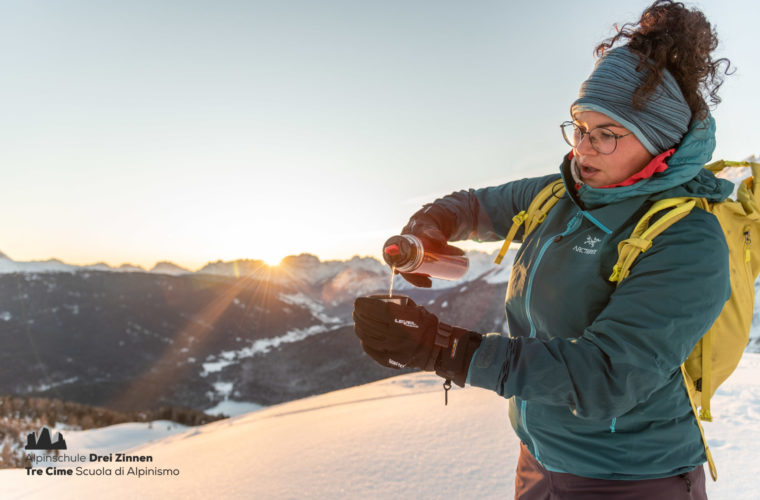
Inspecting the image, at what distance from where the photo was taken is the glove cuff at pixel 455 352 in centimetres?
122

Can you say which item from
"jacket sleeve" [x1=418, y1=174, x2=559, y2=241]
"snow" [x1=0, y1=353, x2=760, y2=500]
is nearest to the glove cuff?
"jacket sleeve" [x1=418, y1=174, x2=559, y2=241]

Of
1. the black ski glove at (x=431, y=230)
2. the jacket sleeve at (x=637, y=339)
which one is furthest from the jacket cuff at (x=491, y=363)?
the black ski glove at (x=431, y=230)

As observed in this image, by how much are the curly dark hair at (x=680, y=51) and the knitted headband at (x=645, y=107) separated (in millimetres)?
27

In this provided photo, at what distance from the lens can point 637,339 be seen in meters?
1.08

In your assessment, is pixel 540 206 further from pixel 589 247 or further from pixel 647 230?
pixel 647 230

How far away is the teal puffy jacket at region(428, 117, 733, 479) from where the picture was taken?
42.9 inches

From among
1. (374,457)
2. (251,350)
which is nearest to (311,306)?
(251,350)

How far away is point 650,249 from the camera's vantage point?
3.82ft

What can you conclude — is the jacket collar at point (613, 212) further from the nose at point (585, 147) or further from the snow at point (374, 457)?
the snow at point (374, 457)

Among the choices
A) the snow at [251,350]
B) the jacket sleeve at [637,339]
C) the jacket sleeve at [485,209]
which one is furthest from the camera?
the snow at [251,350]

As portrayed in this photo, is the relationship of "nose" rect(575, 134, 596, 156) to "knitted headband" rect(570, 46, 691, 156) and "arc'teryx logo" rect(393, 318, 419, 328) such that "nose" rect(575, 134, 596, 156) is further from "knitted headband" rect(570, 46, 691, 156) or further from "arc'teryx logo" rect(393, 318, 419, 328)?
"arc'teryx logo" rect(393, 318, 419, 328)

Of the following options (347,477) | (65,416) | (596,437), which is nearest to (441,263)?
(596,437)

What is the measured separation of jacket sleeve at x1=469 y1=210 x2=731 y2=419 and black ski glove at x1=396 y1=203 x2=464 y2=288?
0.97 m

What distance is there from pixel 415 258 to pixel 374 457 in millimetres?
2805
